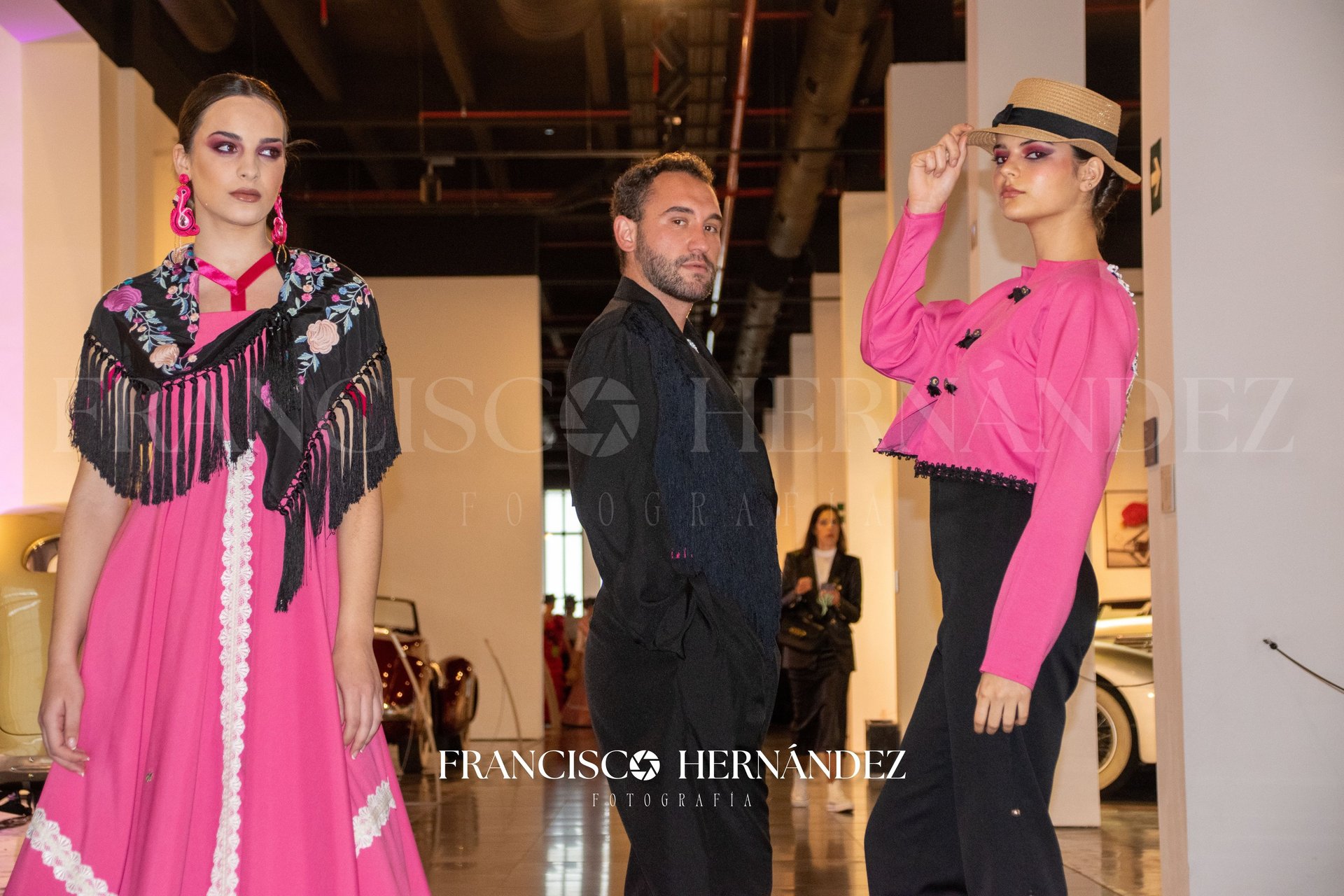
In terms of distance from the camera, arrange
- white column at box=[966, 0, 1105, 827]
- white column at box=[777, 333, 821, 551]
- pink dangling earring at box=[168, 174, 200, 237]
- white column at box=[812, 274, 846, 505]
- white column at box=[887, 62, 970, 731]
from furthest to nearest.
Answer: white column at box=[777, 333, 821, 551]
white column at box=[812, 274, 846, 505]
white column at box=[887, 62, 970, 731]
white column at box=[966, 0, 1105, 827]
pink dangling earring at box=[168, 174, 200, 237]

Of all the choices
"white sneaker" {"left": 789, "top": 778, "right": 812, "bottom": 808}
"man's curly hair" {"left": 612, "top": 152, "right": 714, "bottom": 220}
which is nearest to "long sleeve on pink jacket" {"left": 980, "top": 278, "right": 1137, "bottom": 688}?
"man's curly hair" {"left": 612, "top": 152, "right": 714, "bottom": 220}

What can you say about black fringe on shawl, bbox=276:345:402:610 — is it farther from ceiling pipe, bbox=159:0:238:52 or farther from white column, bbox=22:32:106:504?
ceiling pipe, bbox=159:0:238:52

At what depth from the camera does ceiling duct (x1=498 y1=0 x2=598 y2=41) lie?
654cm

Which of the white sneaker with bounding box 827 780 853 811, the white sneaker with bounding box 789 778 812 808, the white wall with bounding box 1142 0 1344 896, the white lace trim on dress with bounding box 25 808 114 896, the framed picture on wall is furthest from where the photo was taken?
the framed picture on wall

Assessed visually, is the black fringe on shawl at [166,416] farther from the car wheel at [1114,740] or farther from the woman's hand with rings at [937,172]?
the car wheel at [1114,740]

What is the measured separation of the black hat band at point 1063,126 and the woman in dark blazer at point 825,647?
474 centimetres

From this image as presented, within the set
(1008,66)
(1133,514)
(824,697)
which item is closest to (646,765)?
(1008,66)

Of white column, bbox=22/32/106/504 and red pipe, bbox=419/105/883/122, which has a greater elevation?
red pipe, bbox=419/105/883/122

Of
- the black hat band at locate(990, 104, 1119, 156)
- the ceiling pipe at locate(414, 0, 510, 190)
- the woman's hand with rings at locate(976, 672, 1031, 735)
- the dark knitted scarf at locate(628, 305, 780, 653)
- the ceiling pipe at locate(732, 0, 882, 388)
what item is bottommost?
the woman's hand with rings at locate(976, 672, 1031, 735)

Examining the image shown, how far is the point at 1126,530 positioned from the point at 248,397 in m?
10.7

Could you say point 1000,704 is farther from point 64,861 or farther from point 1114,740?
point 1114,740

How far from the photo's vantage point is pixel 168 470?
1.78 meters

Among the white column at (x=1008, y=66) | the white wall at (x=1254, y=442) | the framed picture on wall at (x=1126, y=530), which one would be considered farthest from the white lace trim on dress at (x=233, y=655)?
the framed picture on wall at (x=1126, y=530)

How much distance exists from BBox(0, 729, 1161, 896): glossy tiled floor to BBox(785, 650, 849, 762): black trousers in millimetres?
342
